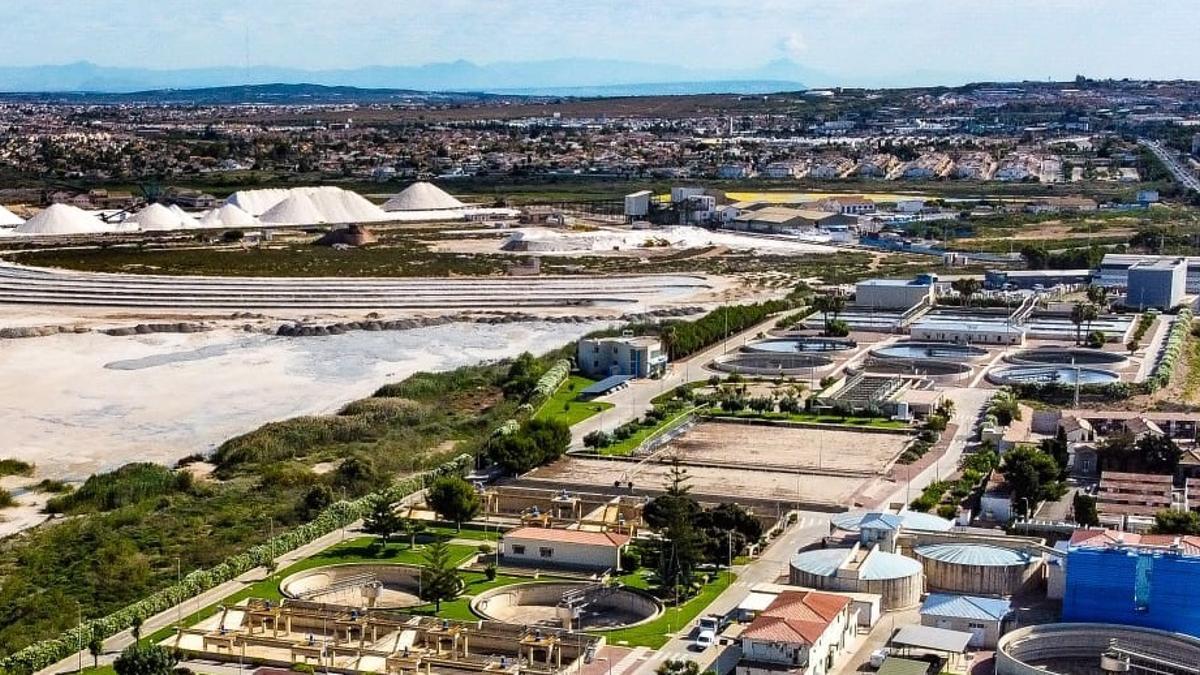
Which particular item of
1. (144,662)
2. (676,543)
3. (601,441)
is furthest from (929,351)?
(144,662)

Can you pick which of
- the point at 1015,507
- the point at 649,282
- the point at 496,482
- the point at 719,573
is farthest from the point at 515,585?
the point at 649,282

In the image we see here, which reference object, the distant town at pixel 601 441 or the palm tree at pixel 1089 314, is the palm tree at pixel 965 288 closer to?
the distant town at pixel 601 441

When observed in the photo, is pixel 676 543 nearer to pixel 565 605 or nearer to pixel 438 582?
pixel 565 605

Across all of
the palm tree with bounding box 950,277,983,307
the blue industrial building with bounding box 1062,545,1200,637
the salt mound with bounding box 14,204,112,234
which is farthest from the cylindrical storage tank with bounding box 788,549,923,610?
the salt mound with bounding box 14,204,112,234

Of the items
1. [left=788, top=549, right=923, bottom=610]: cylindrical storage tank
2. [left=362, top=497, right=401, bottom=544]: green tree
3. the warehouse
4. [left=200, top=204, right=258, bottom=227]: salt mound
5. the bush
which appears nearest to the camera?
the warehouse

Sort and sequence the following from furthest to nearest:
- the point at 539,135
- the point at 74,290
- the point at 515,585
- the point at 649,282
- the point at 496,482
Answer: the point at 539,135 < the point at 649,282 < the point at 74,290 < the point at 496,482 < the point at 515,585

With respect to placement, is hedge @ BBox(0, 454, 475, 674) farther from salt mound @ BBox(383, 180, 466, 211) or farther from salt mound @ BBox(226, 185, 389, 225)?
salt mound @ BBox(383, 180, 466, 211)

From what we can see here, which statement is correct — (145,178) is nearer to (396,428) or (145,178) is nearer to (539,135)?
(539,135)
